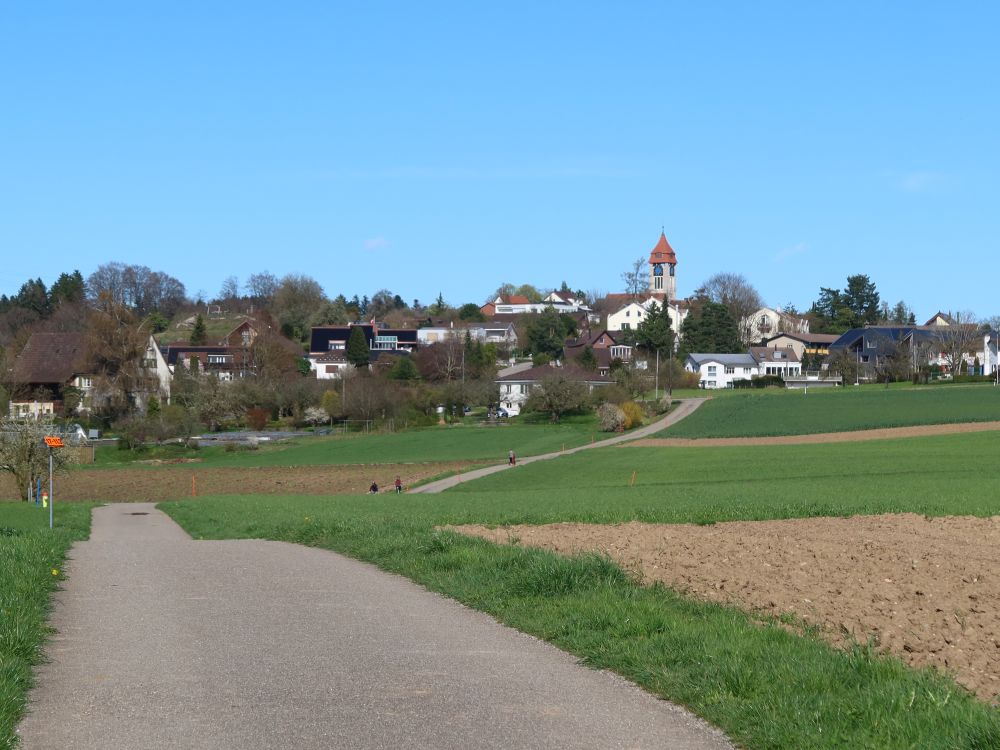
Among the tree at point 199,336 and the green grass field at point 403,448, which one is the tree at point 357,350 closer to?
the tree at point 199,336

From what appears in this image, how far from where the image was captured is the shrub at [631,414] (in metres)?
91.4

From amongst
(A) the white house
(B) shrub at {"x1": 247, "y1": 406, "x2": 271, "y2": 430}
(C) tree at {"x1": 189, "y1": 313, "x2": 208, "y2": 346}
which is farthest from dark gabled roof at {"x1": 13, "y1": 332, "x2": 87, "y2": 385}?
(A) the white house

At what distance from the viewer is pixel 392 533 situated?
20.8 metres

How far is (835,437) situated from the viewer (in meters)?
74.6

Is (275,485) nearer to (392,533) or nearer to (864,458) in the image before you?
(864,458)

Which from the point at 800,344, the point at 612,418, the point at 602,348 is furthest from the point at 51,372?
the point at 800,344

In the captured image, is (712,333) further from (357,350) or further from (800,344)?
(357,350)

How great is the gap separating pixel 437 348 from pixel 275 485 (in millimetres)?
84642

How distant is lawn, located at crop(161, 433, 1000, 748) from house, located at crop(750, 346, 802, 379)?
403ft

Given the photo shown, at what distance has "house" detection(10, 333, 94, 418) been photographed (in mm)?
115938

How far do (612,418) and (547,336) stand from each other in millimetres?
77302

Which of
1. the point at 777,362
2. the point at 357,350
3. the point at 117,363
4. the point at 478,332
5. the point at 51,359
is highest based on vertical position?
the point at 478,332

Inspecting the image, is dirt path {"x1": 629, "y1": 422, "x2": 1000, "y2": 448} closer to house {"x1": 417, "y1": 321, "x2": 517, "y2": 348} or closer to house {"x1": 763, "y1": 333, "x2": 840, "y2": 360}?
house {"x1": 763, "y1": 333, "x2": 840, "y2": 360}

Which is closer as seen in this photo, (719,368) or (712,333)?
(719,368)
